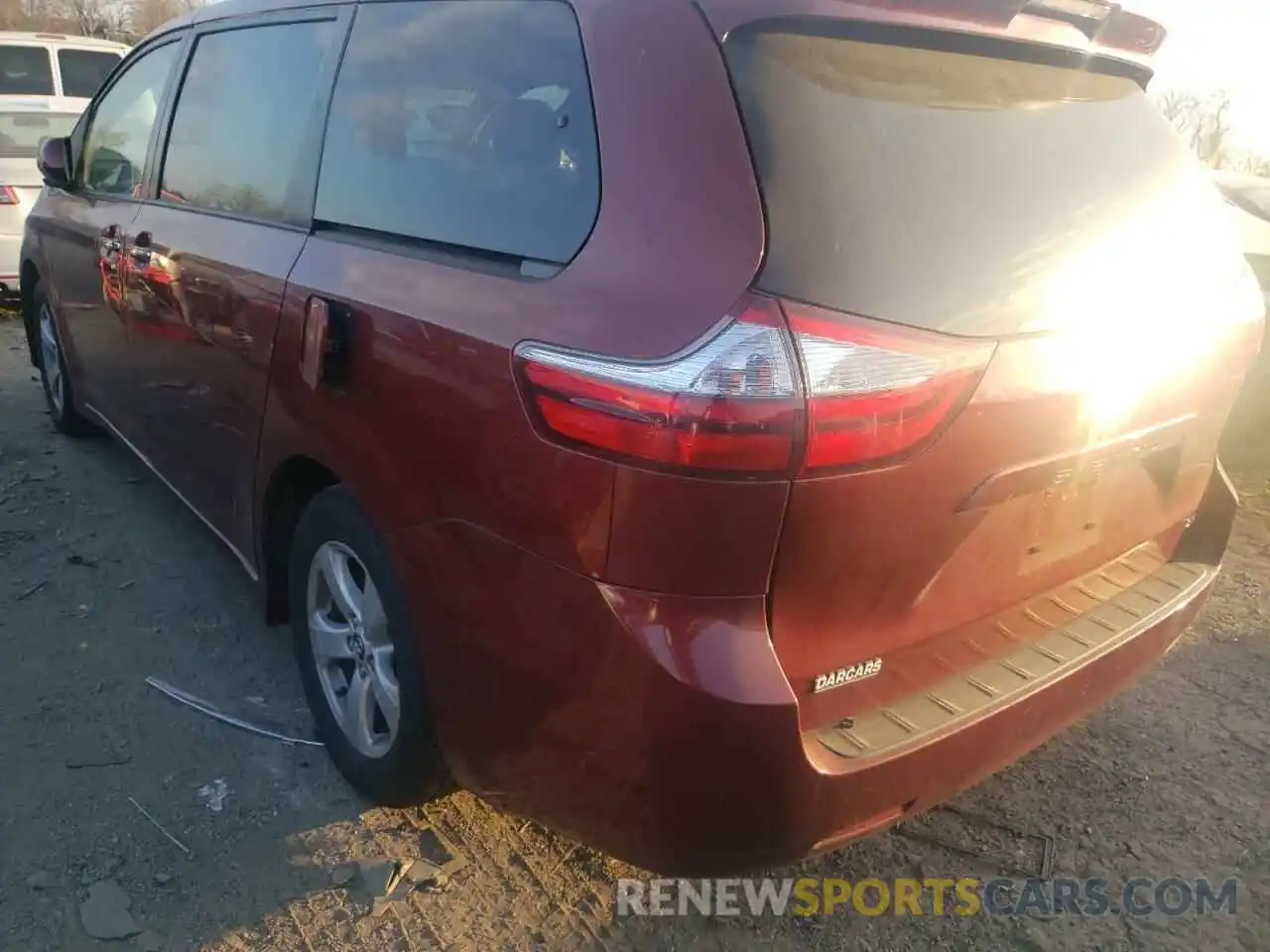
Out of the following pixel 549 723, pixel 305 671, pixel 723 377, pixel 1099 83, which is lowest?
pixel 305 671

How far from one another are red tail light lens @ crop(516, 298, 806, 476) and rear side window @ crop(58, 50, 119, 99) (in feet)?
37.0

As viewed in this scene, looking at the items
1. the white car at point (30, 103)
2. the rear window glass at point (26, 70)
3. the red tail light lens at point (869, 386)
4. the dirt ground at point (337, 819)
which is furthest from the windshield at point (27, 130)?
the red tail light lens at point (869, 386)

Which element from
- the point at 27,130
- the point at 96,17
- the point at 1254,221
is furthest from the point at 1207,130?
the point at 96,17

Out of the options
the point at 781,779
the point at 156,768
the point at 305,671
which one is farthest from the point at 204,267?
the point at 781,779

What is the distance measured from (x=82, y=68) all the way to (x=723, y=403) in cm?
1172

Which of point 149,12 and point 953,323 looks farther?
point 149,12

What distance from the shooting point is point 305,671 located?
275 cm

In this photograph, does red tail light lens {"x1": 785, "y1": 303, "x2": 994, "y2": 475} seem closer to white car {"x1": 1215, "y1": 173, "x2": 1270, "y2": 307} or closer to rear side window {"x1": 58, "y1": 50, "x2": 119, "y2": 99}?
white car {"x1": 1215, "y1": 173, "x2": 1270, "y2": 307}

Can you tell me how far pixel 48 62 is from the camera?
10.5 meters

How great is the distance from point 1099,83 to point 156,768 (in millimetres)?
2802

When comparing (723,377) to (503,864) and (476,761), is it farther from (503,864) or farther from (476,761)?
(503,864)

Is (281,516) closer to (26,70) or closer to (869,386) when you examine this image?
(869,386)

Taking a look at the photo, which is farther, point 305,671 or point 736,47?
point 305,671

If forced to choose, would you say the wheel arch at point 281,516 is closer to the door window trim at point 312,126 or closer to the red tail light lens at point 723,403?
the door window trim at point 312,126
